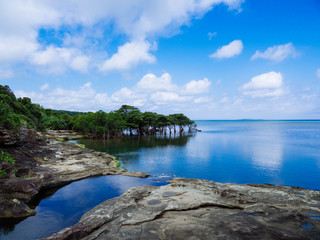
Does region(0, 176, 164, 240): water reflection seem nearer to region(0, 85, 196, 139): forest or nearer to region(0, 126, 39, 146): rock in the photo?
region(0, 126, 39, 146): rock

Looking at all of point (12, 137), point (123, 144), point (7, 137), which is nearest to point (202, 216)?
point (7, 137)

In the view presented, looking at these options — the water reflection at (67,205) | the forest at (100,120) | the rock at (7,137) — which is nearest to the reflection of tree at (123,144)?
the forest at (100,120)

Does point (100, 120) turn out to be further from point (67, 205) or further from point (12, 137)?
point (67, 205)

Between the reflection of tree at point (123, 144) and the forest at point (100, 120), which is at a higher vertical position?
the forest at point (100, 120)

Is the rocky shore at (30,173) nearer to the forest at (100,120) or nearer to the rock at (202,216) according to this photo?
the rock at (202,216)

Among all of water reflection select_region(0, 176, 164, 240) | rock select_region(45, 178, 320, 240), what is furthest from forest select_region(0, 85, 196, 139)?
rock select_region(45, 178, 320, 240)

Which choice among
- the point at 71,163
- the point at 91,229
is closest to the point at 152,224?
the point at 91,229

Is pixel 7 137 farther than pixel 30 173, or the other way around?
pixel 7 137

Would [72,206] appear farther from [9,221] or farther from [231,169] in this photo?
[231,169]

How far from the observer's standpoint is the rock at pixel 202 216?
8078mm

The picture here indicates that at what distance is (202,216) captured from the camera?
10305 millimetres

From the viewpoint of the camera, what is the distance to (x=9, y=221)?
11227 millimetres

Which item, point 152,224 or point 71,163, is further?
point 71,163

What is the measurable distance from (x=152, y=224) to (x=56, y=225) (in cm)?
704
